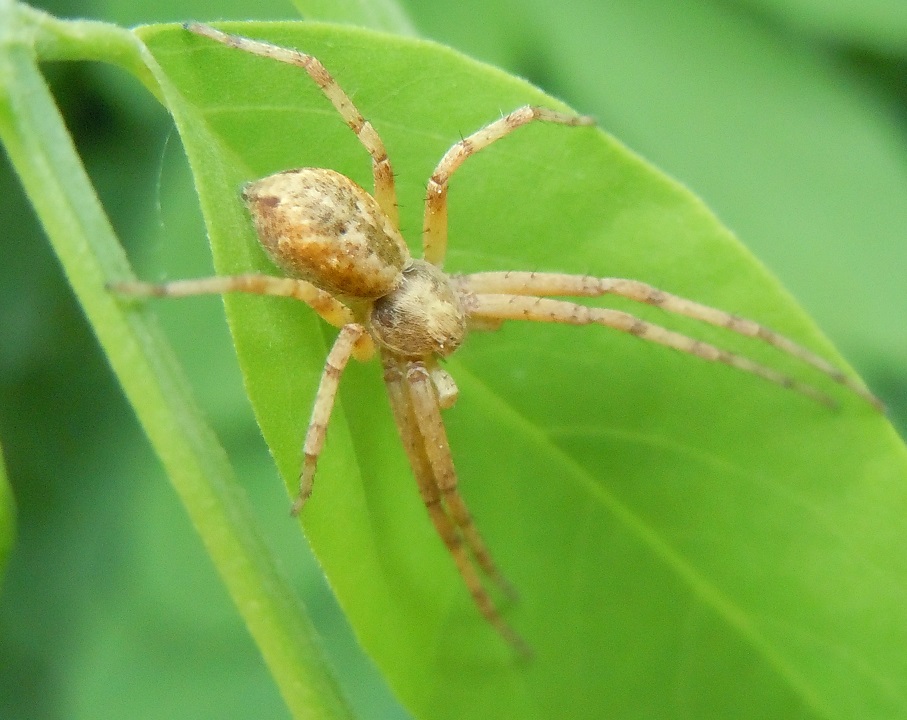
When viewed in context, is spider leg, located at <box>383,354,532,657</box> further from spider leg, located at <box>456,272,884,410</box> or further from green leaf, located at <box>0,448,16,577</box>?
green leaf, located at <box>0,448,16,577</box>

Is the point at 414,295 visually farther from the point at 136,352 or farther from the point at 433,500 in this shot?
the point at 136,352

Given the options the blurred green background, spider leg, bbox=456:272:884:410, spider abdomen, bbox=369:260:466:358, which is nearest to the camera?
spider leg, bbox=456:272:884:410

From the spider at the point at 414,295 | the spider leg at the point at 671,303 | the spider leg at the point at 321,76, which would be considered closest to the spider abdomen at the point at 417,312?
the spider at the point at 414,295

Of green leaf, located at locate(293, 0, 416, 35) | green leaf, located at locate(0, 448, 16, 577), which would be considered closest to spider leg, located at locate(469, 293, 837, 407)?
green leaf, located at locate(293, 0, 416, 35)

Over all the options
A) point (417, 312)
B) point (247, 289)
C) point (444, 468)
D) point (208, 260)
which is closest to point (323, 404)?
point (247, 289)

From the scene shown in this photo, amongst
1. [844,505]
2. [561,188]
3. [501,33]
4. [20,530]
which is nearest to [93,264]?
[561,188]

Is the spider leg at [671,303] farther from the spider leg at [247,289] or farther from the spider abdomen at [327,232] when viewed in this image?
the spider leg at [247,289]
